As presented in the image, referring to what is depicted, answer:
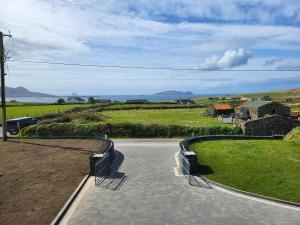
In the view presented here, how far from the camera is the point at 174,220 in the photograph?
15758 millimetres

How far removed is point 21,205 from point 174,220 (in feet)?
24.1

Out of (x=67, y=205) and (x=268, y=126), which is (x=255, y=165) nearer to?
(x=67, y=205)

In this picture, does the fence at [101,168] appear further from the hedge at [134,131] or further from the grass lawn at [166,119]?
the grass lawn at [166,119]

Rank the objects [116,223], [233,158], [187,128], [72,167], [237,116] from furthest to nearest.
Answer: [237,116]
[187,128]
[233,158]
[72,167]
[116,223]

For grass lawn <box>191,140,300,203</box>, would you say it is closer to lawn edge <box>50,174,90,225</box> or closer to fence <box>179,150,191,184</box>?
fence <box>179,150,191,184</box>

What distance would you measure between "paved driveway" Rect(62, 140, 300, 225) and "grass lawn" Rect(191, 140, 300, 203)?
2.05 m

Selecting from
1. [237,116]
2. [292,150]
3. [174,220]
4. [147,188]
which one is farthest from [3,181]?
[237,116]

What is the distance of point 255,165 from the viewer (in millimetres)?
25609

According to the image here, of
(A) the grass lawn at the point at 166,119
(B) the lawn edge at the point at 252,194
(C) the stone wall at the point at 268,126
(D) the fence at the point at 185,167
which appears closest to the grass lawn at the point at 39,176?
(D) the fence at the point at 185,167

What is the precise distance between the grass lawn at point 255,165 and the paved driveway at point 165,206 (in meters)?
2.05

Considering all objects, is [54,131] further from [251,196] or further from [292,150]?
[251,196]

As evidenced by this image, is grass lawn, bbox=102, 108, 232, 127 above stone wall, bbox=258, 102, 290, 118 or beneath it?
beneath

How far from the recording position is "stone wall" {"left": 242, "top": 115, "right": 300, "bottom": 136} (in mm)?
45031

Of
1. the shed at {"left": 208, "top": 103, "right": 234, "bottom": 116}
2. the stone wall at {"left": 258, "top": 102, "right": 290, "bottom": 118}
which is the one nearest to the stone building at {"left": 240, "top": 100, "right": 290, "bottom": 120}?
the stone wall at {"left": 258, "top": 102, "right": 290, "bottom": 118}
